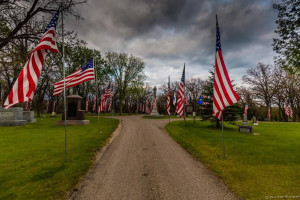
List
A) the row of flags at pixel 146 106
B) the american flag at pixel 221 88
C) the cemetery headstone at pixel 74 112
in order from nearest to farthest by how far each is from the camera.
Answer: the american flag at pixel 221 88 < the cemetery headstone at pixel 74 112 < the row of flags at pixel 146 106

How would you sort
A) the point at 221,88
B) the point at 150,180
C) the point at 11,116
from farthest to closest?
the point at 11,116 < the point at 221,88 < the point at 150,180

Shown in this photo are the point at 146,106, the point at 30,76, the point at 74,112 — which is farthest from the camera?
the point at 146,106

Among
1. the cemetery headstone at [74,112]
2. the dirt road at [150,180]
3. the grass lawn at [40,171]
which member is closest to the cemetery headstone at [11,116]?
the cemetery headstone at [74,112]

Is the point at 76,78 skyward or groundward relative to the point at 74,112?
skyward

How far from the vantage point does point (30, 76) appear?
463 cm

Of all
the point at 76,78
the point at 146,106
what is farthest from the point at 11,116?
the point at 146,106

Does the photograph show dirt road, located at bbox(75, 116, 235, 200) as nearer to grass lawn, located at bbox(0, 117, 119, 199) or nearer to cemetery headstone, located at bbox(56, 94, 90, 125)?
grass lawn, located at bbox(0, 117, 119, 199)

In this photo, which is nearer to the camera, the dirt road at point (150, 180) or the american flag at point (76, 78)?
the dirt road at point (150, 180)

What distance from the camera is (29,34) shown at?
750 cm

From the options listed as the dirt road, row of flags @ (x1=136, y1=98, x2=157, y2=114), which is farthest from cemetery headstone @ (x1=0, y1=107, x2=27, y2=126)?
row of flags @ (x1=136, y1=98, x2=157, y2=114)

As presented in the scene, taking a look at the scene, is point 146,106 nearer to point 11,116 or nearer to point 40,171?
point 11,116

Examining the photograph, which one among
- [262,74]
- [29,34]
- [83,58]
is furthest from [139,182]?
[262,74]

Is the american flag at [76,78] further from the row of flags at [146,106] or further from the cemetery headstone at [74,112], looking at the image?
the row of flags at [146,106]

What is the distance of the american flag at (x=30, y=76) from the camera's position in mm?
4285
